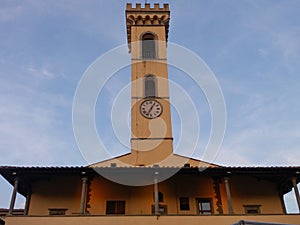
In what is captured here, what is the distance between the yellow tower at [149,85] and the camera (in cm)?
2161

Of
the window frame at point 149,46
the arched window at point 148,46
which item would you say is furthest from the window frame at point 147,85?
the arched window at point 148,46

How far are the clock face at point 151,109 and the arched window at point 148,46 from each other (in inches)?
179

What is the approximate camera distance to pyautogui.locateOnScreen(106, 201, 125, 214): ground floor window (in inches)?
696

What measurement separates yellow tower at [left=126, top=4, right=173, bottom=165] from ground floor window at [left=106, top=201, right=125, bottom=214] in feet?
11.5

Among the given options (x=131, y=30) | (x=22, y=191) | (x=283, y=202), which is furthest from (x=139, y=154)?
(x=131, y=30)

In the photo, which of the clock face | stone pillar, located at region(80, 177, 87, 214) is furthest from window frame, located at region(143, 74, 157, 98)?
stone pillar, located at region(80, 177, 87, 214)

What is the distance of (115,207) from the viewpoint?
1781 centimetres

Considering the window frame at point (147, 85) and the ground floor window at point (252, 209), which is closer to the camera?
the ground floor window at point (252, 209)

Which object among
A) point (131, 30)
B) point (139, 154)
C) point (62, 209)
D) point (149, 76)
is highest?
point (131, 30)

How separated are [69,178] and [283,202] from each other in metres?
11.9

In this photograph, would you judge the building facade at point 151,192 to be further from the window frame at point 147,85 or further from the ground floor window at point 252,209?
the window frame at point 147,85

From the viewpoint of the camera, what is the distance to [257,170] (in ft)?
56.2

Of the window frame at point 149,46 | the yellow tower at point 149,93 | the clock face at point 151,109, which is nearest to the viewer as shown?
the yellow tower at point 149,93

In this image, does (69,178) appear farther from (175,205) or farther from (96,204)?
(175,205)
